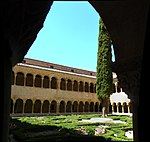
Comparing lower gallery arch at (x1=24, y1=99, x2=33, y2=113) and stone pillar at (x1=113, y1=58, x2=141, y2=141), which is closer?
stone pillar at (x1=113, y1=58, x2=141, y2=141)

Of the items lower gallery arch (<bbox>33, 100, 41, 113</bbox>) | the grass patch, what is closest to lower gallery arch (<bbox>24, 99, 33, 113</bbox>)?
lower gallery arch (<bbox>33, 100, 41, 113</bbox>)

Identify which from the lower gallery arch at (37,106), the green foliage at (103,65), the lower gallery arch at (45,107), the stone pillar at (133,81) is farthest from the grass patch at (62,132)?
the lower gallery arch at (45,107)

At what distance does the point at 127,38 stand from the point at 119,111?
3489 centimetres

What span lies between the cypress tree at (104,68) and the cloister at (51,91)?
601 cm

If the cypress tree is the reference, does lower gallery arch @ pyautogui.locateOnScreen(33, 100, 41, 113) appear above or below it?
below

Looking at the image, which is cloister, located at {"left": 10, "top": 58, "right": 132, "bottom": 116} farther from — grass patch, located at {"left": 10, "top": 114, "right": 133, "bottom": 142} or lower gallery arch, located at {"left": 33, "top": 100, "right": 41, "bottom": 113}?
grass patch, located at {"left": 10, "top": 114, "right": 133, "bottom": 142}

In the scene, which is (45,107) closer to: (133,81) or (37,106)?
(37,106)

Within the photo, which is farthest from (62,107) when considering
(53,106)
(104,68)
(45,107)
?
(104,68)

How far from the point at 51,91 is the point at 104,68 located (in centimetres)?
893

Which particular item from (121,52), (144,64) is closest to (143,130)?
(144,64)

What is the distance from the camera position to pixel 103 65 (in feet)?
100

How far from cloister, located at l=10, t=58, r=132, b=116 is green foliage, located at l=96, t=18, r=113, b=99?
599 cm

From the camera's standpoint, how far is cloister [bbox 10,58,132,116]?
2880 cm

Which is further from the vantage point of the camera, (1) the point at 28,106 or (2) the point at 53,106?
(2) the point at 53,106
